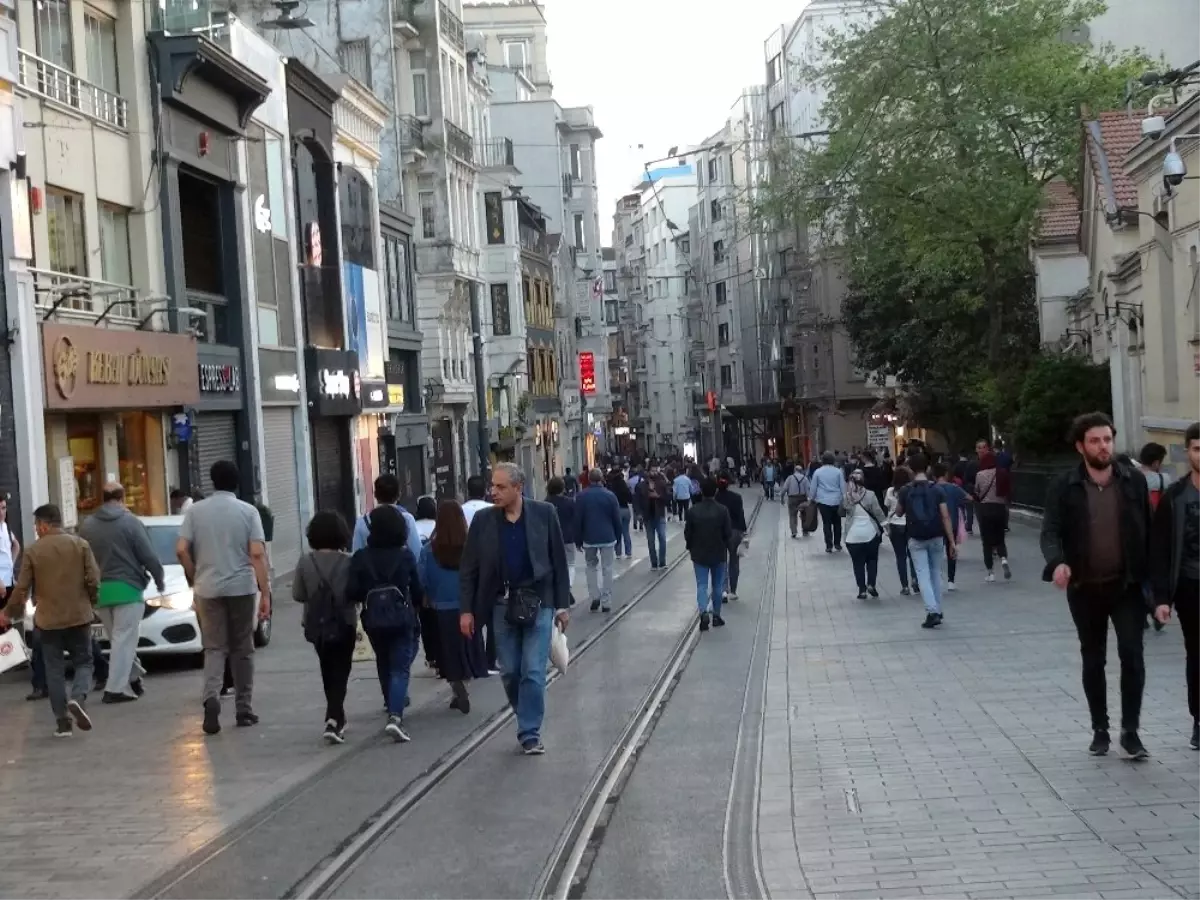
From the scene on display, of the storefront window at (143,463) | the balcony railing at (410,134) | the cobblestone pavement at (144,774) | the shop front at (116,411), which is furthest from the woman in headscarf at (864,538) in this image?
the balcony railing at (410,134)

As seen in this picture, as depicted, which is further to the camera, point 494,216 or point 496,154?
point 496,154

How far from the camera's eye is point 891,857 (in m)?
8.00

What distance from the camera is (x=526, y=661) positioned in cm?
1157

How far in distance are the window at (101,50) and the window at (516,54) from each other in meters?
61.4

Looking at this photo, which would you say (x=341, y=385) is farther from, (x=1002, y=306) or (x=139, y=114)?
(x=1002, y=306)

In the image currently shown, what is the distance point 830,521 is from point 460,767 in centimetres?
2203

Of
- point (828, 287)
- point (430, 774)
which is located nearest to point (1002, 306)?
point (828, 287)

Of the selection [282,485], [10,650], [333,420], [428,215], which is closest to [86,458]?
[282,485]

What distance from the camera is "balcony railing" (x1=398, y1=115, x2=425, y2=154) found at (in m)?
51.7

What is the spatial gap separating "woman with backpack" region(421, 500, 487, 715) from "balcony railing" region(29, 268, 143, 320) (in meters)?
9.21

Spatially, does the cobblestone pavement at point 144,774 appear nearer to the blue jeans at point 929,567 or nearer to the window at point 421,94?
the blue jeans at point 929,567

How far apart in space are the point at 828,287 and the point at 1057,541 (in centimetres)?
7576

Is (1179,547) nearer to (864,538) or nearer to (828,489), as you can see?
(864,538)

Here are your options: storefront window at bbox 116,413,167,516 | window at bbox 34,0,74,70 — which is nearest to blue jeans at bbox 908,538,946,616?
storefront window at bbox 116,413,167,516
